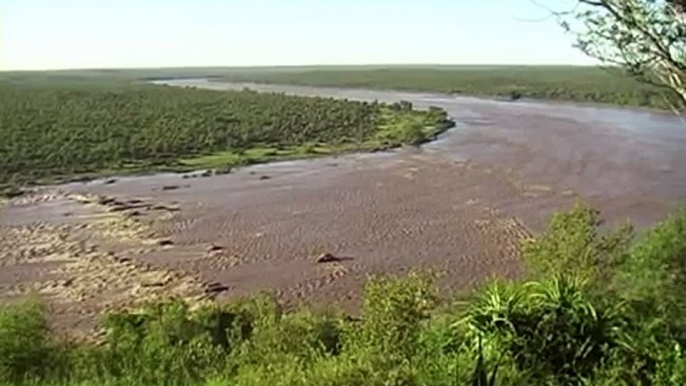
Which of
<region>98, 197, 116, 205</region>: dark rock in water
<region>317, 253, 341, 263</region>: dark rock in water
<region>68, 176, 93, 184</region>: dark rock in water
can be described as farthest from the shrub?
<region>68, 176, 93, 184</region>: dark rock in water

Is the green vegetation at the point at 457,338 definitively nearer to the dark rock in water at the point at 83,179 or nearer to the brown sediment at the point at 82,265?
the brown sediment at the point at 82,265

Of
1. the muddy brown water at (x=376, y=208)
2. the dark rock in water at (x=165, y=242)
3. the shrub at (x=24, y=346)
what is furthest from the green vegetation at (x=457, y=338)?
the dark rock in water at (x=165, y=242)

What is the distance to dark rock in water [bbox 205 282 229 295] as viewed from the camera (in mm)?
22484

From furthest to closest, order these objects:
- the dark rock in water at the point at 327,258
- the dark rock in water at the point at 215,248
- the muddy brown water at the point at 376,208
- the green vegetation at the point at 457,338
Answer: the dark rock in water at the point at 215,248
the dark rock in water at the point at 327,258
the muddy brown water at the point at 376,208
the green vegetation at the point at 457,338

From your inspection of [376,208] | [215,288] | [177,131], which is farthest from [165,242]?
[177,131]

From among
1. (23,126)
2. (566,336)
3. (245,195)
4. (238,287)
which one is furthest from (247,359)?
(23,126)

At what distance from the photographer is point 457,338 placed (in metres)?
8.61

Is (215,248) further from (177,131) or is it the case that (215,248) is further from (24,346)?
(177,131)

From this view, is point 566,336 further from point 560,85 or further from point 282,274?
point 560,85

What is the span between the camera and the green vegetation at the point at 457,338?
7715 millimetres

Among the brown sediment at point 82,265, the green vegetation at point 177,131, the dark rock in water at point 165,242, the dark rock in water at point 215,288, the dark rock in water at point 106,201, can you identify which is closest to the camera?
the brown sediment at point 82,265

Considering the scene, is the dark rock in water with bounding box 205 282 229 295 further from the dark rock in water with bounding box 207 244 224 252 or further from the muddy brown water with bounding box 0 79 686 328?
the dark rock in water with bounding box 207 244 224 252

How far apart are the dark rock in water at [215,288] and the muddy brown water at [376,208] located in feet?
0.69

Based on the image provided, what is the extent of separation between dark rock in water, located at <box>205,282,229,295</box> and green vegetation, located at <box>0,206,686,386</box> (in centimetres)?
598
